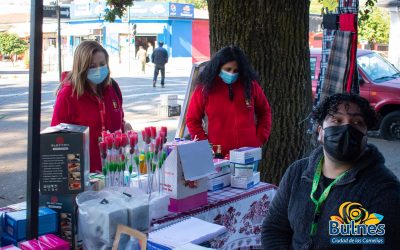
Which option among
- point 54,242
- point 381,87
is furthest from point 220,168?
point 381,87

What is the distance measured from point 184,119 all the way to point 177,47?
34.5m

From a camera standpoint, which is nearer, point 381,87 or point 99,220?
point 99,220

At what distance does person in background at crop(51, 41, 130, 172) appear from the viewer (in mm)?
3598

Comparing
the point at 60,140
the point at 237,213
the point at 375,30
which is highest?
the point at 375,30

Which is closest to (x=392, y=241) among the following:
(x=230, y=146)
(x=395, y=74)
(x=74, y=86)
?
(x=230, y=146)

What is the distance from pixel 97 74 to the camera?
3.63 m

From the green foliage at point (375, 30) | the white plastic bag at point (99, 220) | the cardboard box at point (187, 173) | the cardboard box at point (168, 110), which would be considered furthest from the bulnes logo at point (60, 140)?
the green foliage at point (375, 30)

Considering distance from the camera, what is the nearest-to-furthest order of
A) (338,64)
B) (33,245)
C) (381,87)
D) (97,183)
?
(33,245)
(97,183)
(338,64)
(381,87)

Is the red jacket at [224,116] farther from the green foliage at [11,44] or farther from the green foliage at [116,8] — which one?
the green foliage at [11,44]

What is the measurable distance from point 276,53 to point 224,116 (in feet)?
4.24

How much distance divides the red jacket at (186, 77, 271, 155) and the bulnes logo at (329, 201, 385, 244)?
1.96 m

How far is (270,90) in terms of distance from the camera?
202 inches

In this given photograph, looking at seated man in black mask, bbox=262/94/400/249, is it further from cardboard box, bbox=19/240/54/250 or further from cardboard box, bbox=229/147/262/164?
cardboard box, bbox=19/240/54/250

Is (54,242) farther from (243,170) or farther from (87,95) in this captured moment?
(87,95)
